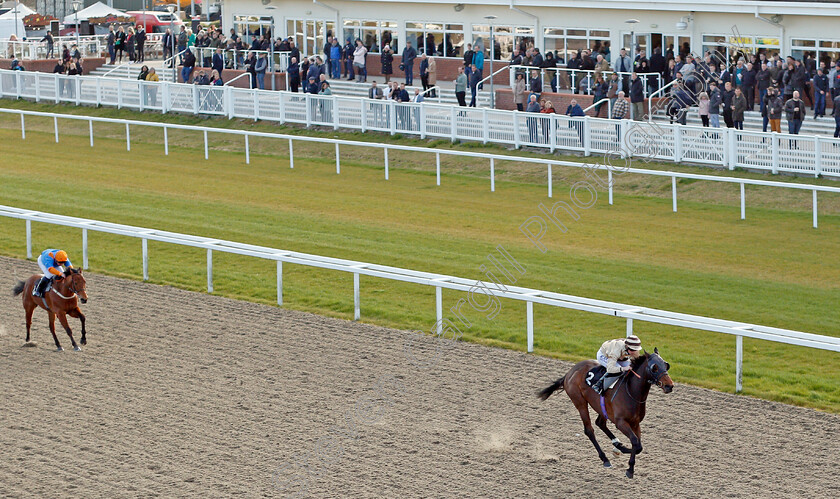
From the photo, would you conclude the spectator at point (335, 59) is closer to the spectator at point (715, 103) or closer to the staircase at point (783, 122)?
the staircase at point (783, 122)

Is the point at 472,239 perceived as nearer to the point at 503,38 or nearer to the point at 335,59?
the point at 503,38

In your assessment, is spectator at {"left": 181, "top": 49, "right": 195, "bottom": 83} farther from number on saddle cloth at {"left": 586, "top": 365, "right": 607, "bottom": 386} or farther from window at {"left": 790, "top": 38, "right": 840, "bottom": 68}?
number on saddle cloth at {"left": 586, "top": 365, "right": 607, "bottom": 386}

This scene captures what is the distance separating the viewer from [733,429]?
896 cm

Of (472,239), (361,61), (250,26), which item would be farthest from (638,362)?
(250,26)

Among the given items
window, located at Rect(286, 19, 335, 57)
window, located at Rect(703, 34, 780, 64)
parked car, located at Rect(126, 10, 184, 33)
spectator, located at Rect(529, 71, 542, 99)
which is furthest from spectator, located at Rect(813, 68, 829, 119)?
parked car, located at Rect(126, 10, 184, 33)

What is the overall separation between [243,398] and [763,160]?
483 inches

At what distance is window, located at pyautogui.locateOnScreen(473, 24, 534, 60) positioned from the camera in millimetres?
30156

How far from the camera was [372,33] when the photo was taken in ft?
111

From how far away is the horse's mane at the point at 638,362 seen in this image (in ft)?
26.1

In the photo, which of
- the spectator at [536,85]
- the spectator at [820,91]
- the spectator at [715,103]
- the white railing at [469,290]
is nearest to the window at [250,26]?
the spectator at [536,85]

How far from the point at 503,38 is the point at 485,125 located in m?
7.79

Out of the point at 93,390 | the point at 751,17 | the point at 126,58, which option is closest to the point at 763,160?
the point at 751,17

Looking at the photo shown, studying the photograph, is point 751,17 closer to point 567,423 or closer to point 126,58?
point 567,423

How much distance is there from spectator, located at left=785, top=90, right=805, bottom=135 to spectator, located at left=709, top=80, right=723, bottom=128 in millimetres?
1288
